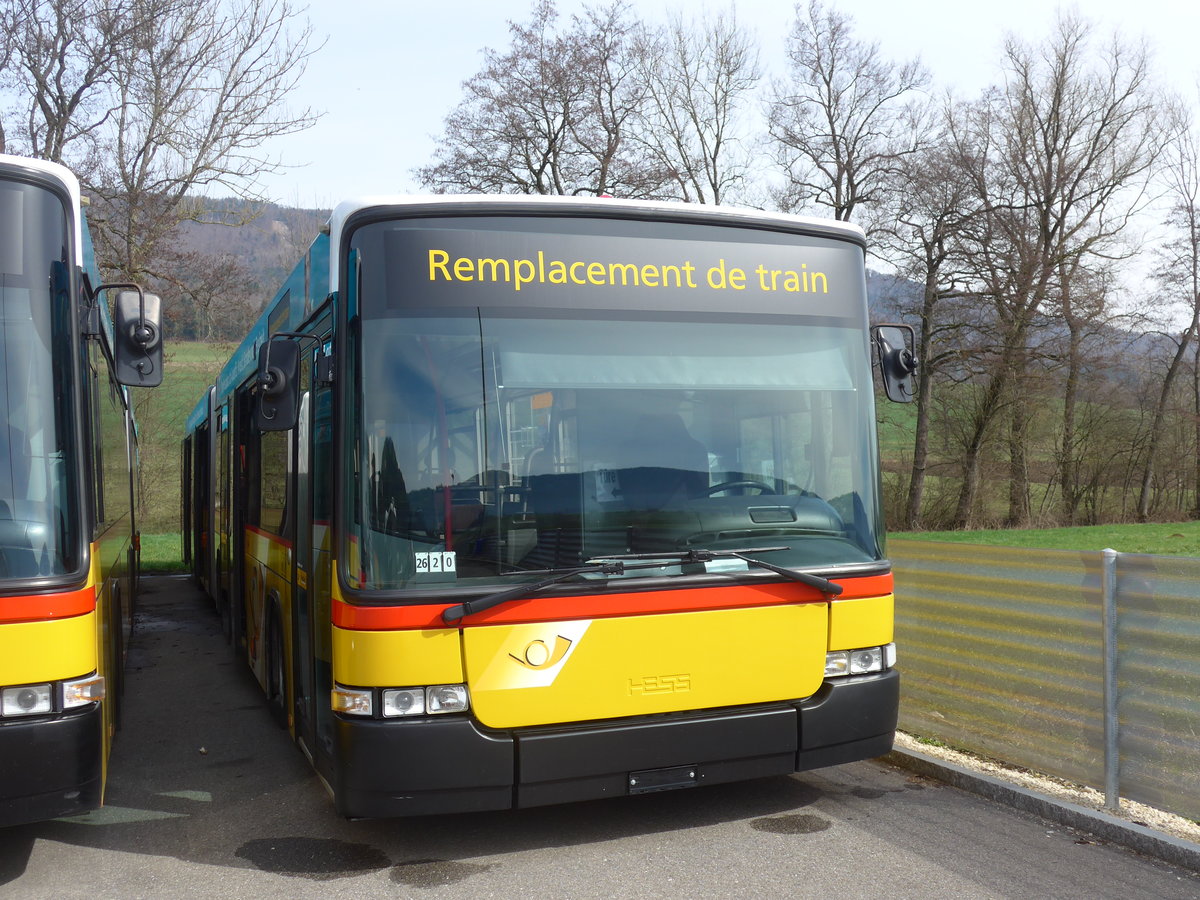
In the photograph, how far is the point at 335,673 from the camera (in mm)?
4879

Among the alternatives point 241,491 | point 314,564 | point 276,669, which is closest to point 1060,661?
point 314,564

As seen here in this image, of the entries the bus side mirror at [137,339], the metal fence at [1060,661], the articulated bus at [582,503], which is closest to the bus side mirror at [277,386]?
the articulated bus at [582,503]

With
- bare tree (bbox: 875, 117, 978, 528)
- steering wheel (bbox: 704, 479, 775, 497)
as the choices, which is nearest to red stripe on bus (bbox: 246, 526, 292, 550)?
steering wheel (bbox: 704, 479, 775, 497)

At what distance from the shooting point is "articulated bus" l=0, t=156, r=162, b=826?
4344 mm

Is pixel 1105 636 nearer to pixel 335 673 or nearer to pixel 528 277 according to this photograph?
pixel 528 277

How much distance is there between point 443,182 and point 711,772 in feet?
77.3

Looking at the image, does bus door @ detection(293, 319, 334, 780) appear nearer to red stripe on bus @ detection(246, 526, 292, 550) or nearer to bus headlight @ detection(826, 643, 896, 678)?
red stripe on bus @ detection(246, 526, 292, 550)

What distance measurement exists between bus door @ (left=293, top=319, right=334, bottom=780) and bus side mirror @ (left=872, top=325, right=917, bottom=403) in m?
2.85

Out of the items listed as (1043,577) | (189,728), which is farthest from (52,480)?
(1043,577)

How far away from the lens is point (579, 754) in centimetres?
484

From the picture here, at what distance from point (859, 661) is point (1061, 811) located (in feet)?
3.89

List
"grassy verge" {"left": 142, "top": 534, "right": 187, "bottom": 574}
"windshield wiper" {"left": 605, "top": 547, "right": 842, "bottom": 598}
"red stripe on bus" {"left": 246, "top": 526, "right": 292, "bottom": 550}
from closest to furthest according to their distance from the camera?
"windshield wiper" {"left": 605, "top": 547, "right": 842, "bottom": 598}
"red stripe on bus" {"left": 246, "top": 526, "right": 292, "bottom": 550}
"grassy verge" {"left": 142, "top": 534, "right": 187, "bottom": 574}

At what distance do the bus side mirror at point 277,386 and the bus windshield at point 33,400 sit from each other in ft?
2.64

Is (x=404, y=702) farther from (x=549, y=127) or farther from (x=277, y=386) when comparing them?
(x=549, y=127)
